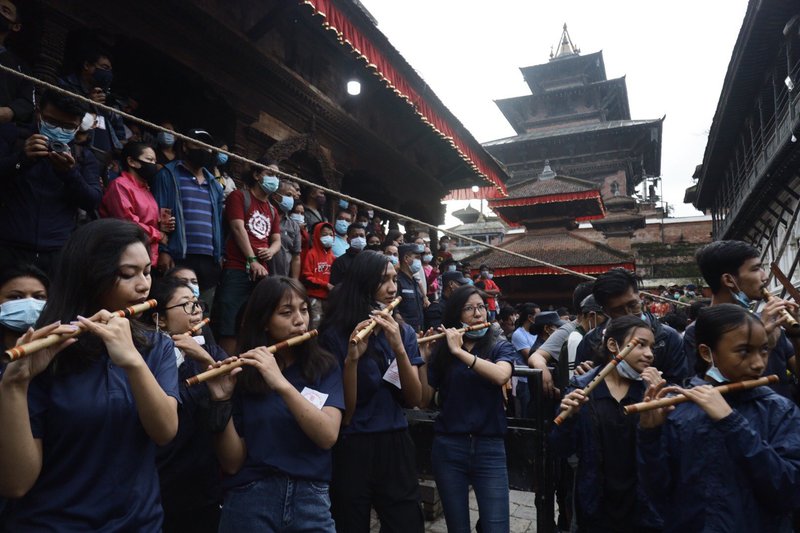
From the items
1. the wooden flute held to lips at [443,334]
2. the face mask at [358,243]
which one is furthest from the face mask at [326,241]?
the wooden flute held to lips at [443,334]

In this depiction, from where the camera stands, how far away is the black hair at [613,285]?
13.1 feet

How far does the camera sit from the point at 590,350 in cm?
400

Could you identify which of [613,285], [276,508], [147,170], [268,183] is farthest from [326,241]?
[276,508]

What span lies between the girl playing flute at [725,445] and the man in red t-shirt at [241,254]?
369 centimetres

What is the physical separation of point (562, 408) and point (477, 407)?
0.55 meters

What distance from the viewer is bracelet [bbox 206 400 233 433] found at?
7.59ft

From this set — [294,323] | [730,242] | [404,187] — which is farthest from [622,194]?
[294,323]

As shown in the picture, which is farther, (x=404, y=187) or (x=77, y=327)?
(x=404, y=187)

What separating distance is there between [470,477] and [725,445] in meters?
1.52

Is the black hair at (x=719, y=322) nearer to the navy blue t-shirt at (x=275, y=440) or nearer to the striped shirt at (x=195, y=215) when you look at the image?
the navy blue t-shirt at (x=275, y=440)

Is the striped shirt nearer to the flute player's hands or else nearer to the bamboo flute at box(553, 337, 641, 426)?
the flute player's hands

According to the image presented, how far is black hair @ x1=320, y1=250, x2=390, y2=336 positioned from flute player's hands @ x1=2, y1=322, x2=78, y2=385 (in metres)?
1.58

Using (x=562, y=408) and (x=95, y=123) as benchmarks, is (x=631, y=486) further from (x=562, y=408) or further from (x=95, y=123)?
(x=95, y=123)

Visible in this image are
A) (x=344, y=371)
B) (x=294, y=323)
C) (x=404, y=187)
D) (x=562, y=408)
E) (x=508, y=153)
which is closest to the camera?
(x=294, y=323)
